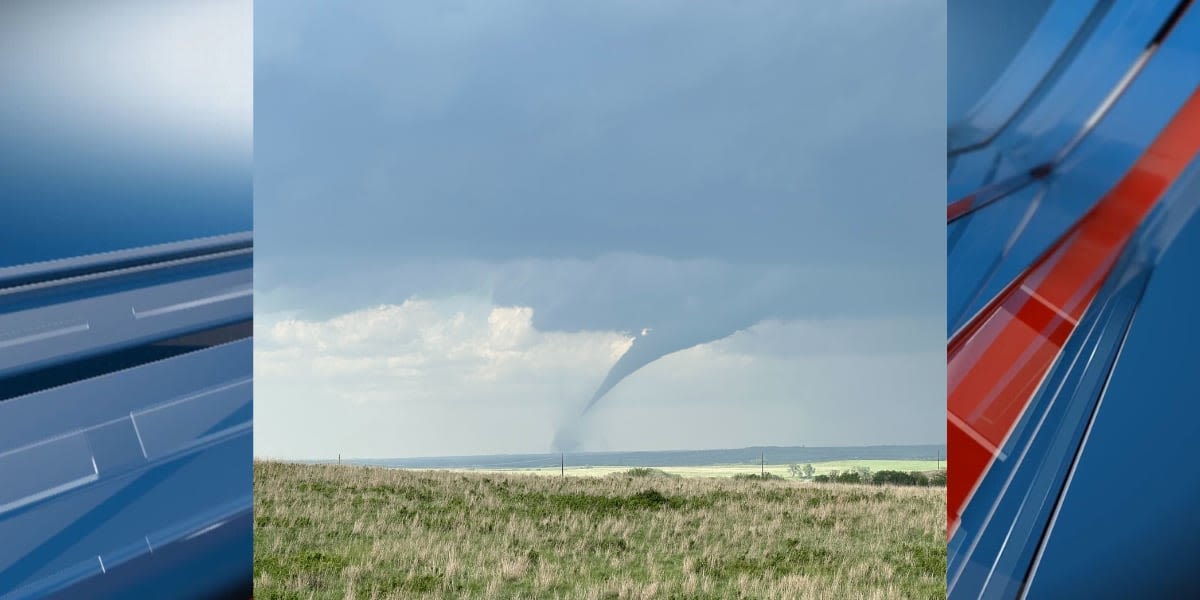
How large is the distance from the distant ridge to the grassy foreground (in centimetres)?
389

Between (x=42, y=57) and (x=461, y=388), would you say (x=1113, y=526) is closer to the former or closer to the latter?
(x=42, y=57)

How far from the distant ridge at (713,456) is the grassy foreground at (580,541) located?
12.8 feet

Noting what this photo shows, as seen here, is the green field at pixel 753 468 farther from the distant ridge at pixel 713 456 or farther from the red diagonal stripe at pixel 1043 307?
the red diagonal stripe at pixel 1043 307

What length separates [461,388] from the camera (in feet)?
50.8

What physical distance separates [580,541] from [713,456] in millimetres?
8259

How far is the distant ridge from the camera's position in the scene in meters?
15.1

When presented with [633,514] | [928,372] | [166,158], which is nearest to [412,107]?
[928,372]

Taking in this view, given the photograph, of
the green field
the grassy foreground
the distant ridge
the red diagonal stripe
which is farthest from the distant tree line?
the red diagonal stripe

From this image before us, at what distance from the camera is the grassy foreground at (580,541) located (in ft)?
20.5

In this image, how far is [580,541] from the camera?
24.4ft

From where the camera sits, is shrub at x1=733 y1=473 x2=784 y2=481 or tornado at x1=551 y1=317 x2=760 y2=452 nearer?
shrub at x1=733 y1=473 x2=784 y2=481

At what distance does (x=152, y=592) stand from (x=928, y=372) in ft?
47.3

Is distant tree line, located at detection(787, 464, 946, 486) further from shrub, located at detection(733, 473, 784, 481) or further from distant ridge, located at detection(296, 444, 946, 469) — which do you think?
shrub, located at detection(733, 473, 784, 481)

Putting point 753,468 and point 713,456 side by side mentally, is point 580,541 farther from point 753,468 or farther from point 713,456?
point 753,468
